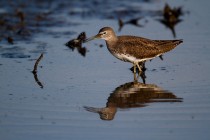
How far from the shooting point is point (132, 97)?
10.4 meters

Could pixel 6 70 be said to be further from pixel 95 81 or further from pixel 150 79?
pixel 150 79

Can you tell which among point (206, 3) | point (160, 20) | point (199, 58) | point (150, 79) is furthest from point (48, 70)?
point (206, 3)

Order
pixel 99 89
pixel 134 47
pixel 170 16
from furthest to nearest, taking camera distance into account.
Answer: pixel 170 16, pixel 134 47, pixel 99 89

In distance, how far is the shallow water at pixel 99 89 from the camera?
8.81m

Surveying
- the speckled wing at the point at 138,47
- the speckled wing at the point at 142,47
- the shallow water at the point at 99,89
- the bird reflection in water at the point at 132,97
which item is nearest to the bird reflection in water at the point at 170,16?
the shallow water at the point at 99,89

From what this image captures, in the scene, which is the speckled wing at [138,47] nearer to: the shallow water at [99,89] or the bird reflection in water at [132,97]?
the shallow water at [99,89]

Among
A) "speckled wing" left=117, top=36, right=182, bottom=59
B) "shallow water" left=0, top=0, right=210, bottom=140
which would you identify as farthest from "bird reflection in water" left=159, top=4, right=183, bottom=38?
"speckled wing" left=117, top=36, right=182, bottom=59

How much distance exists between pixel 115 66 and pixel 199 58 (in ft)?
5.97

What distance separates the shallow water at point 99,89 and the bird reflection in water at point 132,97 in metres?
0.02

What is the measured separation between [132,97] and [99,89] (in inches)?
27.1

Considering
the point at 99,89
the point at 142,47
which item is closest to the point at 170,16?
the point at 142,47

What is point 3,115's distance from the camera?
946 cm

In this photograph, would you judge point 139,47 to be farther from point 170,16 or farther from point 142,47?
point 170,16

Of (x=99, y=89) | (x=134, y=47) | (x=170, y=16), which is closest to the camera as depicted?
(x=99, y=89)
